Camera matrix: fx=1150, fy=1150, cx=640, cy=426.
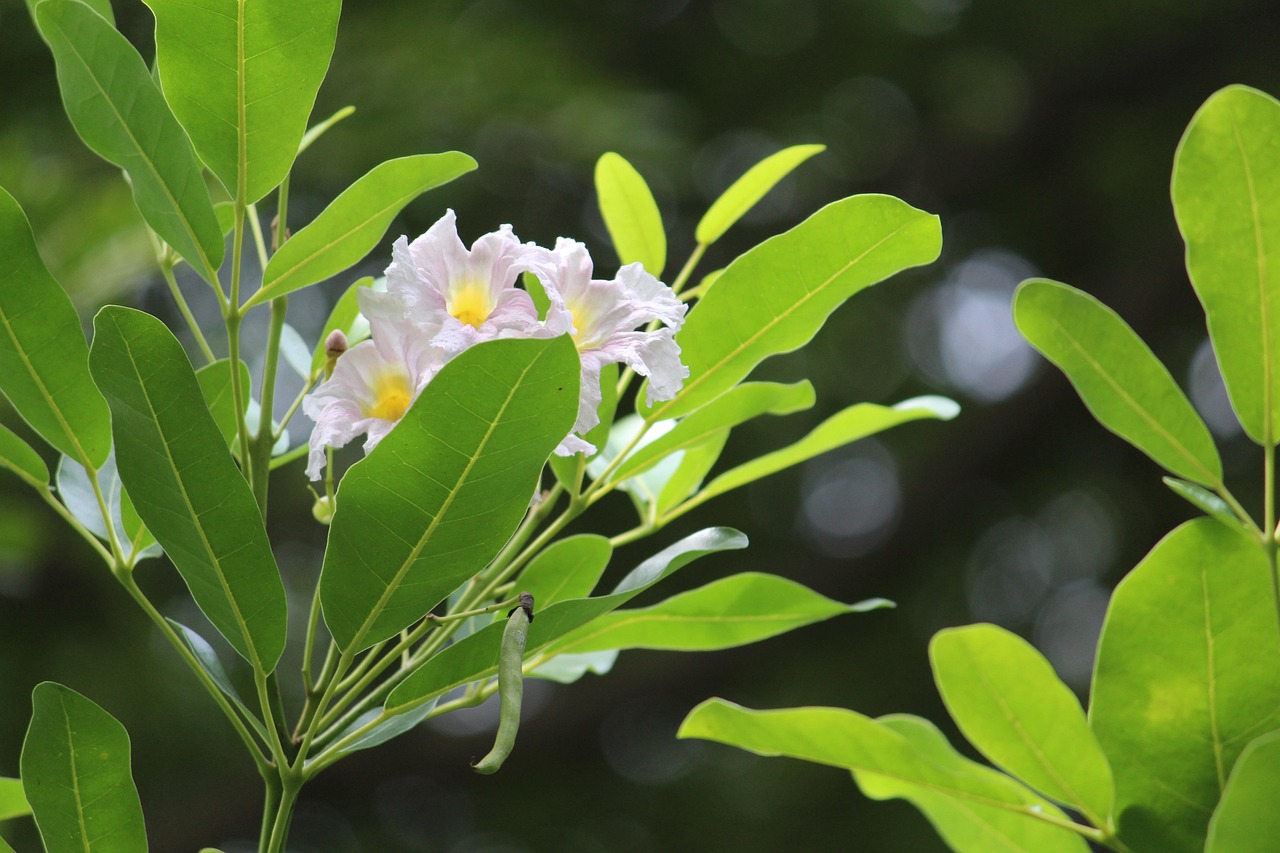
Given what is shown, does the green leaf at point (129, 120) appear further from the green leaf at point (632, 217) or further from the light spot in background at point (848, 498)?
the light spot in background at point (848, 498)

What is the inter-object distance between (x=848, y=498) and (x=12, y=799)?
7.69 ft

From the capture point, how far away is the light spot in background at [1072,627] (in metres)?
2.65

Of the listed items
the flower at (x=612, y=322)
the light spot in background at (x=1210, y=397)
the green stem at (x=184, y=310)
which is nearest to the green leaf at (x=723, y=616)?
the flower at (x=612, y=322)

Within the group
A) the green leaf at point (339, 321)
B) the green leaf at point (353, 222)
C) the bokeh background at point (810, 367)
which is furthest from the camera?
the bokeh background at point (810, 367)

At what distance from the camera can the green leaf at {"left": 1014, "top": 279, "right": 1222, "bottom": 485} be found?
1.76ft

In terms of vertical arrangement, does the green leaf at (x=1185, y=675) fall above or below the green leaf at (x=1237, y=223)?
below

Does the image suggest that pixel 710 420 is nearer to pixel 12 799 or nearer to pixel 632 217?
pixel 632 217

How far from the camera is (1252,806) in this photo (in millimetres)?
416

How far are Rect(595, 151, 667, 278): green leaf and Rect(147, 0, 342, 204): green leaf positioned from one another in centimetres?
23

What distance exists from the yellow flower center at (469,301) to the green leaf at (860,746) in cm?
22

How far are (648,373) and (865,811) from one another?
2240 mm

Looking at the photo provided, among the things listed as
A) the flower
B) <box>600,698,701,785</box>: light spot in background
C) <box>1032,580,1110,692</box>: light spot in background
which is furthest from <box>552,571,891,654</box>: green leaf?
<box>1032,580,1110,692</box>: light spot in background

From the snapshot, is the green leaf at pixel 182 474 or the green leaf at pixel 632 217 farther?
the green leaf at pixel 632 217

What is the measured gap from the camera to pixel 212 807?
7.18 ft
